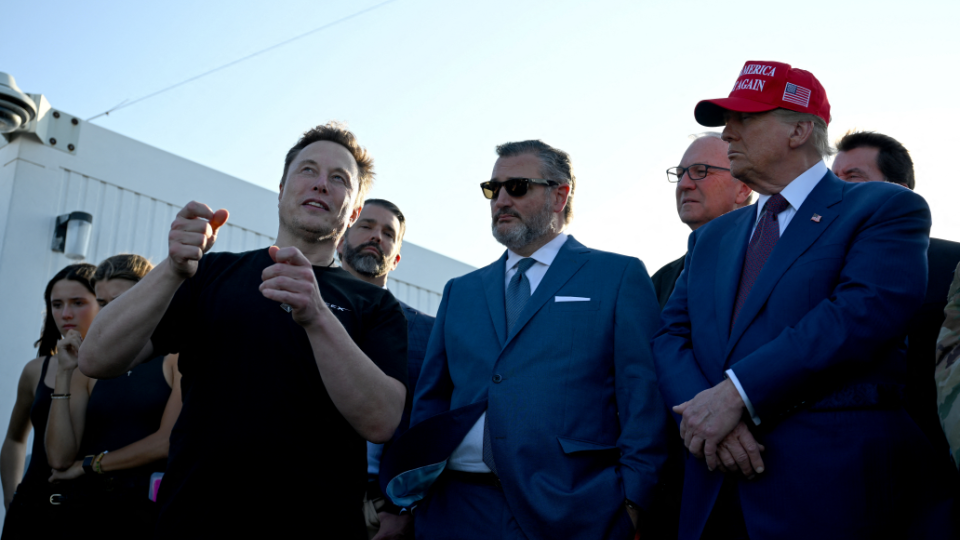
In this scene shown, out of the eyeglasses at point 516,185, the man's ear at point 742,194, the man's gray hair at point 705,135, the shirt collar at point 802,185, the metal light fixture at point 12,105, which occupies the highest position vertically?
the metal light fixture at point 12,105

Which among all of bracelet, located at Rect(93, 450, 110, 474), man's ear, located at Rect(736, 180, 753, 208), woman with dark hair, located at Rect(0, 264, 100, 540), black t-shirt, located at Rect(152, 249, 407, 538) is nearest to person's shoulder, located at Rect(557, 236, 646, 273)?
black t-shirt, located at Rect(152, 249, 407, 538)

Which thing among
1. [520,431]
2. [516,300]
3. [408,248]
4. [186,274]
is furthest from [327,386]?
[408,248]

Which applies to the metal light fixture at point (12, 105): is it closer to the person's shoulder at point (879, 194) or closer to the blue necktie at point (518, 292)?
the blue necktie at point (518, 292)

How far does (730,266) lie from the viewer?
2322mm

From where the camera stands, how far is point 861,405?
1.90 metres

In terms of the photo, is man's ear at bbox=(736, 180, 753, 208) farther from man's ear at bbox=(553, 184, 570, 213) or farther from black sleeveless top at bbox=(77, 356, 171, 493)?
black sleeveless top at bbox=(77, 356, 171, 493)

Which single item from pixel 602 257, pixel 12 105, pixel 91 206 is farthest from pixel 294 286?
pixel 91 206

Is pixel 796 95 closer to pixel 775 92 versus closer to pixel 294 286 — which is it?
pixel 775 92

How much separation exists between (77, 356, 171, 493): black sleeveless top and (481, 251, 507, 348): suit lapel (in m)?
1.73

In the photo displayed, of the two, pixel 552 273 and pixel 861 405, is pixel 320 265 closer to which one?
pixel 552 273

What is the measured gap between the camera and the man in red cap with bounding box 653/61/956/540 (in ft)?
6.03

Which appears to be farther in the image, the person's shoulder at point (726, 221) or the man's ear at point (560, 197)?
the man's ear at point (560, 197)

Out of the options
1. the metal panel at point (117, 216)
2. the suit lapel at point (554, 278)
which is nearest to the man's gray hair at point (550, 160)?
the suit lapel at point (554, 278)

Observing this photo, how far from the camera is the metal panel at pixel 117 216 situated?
6.25 meters
